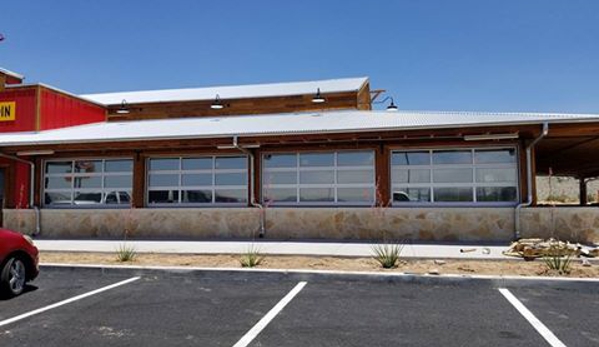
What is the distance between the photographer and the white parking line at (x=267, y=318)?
16.9ft

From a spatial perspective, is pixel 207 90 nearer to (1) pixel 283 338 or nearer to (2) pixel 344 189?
(2) pixel 344 189

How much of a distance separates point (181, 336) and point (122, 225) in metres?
10.4

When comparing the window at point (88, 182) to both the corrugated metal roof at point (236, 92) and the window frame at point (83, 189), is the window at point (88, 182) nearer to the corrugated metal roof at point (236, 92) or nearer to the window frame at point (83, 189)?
the window frame at point (83, 189)

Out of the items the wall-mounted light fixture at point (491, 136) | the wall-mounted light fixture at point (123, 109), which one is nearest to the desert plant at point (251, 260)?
the wall-mounted light fixture at point (491, 136)

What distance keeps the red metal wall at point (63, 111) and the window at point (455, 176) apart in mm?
13710

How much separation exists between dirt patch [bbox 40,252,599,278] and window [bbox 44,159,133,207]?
17.4ft

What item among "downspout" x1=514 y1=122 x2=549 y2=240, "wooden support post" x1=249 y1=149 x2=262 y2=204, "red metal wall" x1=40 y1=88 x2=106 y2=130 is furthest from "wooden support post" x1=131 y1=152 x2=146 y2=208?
"downspout" x1=514 y1=122 x2=549 y2=240

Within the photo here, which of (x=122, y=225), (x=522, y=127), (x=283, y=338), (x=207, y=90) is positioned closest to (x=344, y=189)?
(x=522, y=127)

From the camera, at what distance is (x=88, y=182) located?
16.5 metres

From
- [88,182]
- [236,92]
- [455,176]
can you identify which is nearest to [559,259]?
[455,176]

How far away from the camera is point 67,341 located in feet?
16.8

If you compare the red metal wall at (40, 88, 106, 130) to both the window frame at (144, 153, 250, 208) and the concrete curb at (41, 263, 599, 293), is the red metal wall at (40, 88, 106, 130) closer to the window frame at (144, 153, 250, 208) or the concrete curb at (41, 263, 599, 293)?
the window frame at (144, 153, 250, 208)

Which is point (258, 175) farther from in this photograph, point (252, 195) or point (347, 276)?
point (347, 276)

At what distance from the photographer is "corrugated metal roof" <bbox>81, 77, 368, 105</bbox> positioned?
2214cm
